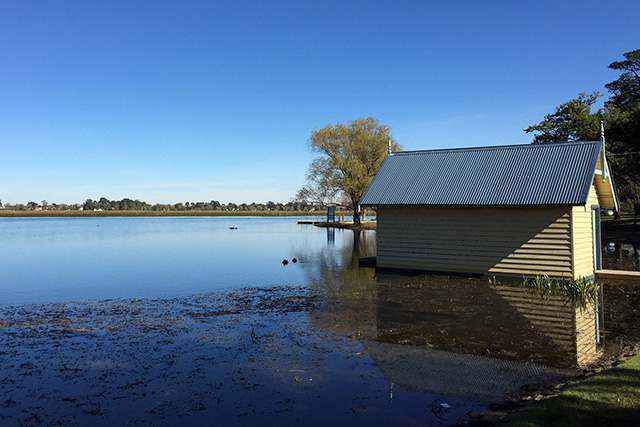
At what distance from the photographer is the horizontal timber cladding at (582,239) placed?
1565 cm

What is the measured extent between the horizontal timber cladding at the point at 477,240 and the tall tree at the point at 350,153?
3916 cm

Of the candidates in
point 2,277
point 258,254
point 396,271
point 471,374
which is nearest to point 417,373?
point 471,374

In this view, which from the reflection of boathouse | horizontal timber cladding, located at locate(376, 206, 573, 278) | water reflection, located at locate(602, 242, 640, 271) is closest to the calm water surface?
horizontal timber cladding, located at locate(376, 206, 573, 278)

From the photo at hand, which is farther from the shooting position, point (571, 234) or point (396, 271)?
point (396, 271)

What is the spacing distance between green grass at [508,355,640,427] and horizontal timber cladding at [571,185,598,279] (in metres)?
10.1

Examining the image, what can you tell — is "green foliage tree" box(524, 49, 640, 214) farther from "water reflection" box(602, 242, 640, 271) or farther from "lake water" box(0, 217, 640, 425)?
"lake water" box(0, 217, 640, 425)

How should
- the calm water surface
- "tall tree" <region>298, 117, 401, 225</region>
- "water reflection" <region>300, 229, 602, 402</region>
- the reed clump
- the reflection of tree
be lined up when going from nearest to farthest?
"water reflection" <region>300, 229, 602, 402</region>, the reflection of tree, the reed clump, the calm water surface, "tall tree" <region>298, 117, 401, 225</region>

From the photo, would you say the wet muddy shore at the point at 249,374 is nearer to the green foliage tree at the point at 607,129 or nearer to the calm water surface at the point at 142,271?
the calm water surface at the point at 142,271

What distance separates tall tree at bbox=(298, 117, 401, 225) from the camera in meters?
59.3

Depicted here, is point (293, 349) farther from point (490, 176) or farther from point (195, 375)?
point (490, 176)

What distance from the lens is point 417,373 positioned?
7531 millimetres

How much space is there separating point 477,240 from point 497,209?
4.58 ft

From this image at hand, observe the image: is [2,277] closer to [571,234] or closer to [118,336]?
[118,336]

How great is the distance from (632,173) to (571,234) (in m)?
34.7
